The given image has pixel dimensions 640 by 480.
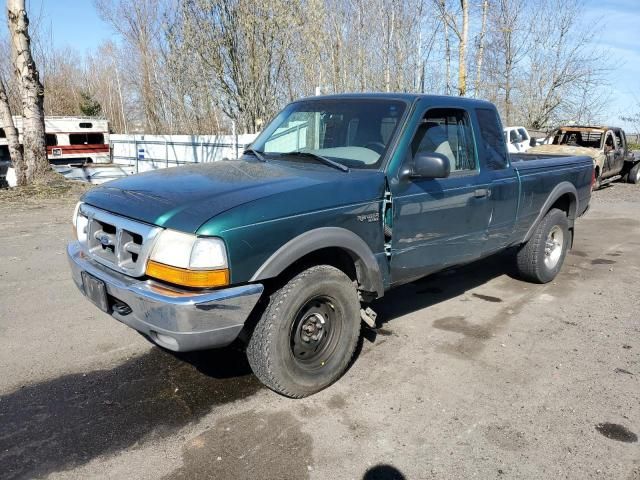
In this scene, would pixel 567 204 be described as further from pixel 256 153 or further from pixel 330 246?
pixel 330 246

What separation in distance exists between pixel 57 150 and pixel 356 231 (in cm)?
2539

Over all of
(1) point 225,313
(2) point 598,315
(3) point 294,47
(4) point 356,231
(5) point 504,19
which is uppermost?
(5) point 504,19

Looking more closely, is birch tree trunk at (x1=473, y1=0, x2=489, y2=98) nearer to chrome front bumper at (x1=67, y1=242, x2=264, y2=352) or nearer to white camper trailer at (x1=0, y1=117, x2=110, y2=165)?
white camper trailer at (x1=0, y1=117, x2=110, y2=165)

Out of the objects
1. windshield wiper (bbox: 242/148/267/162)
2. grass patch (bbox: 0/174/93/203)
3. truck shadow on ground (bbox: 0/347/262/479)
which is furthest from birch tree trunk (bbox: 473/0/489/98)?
truck shadow on ground (bbox: 0/347/262/479)

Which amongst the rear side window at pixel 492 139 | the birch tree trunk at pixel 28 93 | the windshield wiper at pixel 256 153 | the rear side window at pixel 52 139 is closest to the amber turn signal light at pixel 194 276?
the windshield wiper at pixel 256 153

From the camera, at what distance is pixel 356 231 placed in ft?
11.3

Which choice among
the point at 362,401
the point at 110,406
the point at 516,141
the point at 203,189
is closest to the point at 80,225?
the point at 203,189

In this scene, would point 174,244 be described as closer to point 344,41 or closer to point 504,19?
point 344,41

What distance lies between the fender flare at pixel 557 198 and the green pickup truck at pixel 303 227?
650 mm

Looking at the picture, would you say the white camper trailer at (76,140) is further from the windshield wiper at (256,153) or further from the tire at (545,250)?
the tire at (545,250)

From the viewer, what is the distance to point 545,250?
582cm

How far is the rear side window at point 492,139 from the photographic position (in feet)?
15.1

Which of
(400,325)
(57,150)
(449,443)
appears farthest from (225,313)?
(57,150)

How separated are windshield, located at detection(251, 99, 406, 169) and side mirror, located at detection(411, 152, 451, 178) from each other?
27 cm
